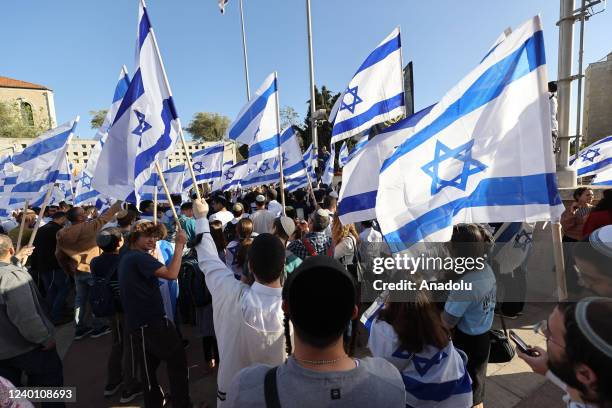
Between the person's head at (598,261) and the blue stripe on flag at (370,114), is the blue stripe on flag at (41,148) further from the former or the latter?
the person's head at (598,261)

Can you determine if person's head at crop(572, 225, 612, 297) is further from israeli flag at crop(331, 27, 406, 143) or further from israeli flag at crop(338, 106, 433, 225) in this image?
israeli flag at crop(331, 27, 406, 143)

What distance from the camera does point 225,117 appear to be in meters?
63.2

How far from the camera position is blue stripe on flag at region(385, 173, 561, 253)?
2188mm

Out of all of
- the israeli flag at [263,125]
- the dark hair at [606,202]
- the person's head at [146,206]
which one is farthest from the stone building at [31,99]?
the dark hair at [606,202]

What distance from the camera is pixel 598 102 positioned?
36.2 metres

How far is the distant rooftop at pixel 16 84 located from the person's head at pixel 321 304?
7749 cm

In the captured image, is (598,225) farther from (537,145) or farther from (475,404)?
(475,404)

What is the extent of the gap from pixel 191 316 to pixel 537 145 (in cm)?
412

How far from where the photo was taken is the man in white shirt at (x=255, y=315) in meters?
1.69

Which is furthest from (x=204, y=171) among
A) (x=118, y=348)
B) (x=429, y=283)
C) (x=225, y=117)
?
(x=225, y=117)

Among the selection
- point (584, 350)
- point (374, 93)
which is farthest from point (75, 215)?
point (584, 350)

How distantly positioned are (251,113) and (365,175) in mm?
3357

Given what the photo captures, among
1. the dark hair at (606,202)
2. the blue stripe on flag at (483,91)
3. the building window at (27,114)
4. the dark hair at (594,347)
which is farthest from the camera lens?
the building window at (27,114)

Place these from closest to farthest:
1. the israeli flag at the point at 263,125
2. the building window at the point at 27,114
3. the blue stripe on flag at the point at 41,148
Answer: the blue stripe on flag at the point at 41,148 → the israeli flag at the point at 263,125 → the building window at the point at 27,114
